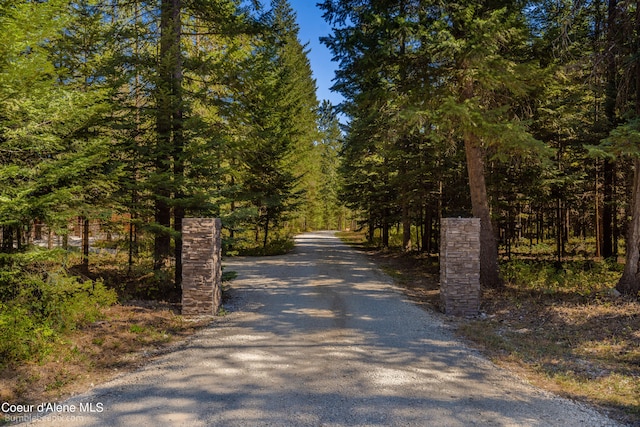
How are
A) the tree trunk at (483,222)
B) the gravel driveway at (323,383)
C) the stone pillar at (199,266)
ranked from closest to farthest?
1. the gravel driveway at (323,383)
2. the stone pillar at (199,266)
3. the tree trunk at (483,222)

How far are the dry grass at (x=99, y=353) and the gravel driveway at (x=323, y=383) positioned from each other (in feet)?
1.48

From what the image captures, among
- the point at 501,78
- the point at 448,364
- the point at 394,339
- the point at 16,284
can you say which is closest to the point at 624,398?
the point at 448,364

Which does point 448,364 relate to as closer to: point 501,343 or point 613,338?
point 501,343

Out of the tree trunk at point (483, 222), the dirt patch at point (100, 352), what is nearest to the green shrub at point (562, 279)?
the tree trunk at point (483, 222)

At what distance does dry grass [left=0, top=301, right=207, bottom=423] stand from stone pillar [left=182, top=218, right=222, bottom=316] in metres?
0.39

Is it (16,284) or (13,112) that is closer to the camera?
(13,112)

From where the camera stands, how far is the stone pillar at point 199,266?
825cm

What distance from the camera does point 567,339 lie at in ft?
23.1

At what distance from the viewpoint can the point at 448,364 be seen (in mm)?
5688

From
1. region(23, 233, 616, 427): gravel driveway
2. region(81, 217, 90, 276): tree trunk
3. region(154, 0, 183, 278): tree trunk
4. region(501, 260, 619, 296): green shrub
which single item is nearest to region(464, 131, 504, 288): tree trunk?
region(501, 260, 619, 296): green shrub

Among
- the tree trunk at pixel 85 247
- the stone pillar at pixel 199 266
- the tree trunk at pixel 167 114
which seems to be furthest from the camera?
the tree trunk at pixel 85 247

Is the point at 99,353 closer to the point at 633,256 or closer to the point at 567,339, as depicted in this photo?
the point at 567,339

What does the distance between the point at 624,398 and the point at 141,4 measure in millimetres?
13430

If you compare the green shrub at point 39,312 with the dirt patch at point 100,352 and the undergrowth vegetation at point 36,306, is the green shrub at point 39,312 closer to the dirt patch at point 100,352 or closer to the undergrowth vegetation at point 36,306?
the undergrowth vegetation at point 36,306
